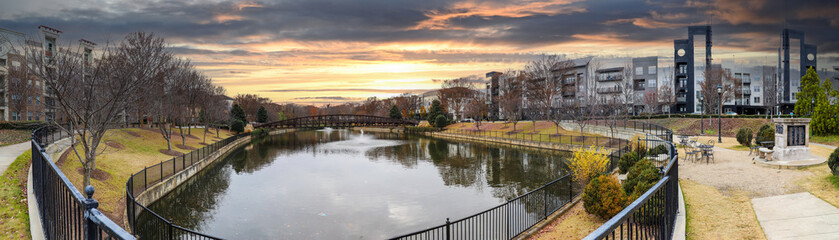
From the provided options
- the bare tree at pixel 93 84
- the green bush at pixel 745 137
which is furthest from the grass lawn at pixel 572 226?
the green bush at pixel 745 137

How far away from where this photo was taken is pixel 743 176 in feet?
46.9

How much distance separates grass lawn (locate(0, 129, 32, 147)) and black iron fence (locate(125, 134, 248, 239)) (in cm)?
926

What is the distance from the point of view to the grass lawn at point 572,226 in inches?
474

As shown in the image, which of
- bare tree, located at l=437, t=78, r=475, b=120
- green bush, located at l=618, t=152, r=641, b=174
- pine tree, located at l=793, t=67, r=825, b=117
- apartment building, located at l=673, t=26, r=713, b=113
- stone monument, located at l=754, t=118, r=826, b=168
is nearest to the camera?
stone monument, located at l=754, t=118, r=826, b=168

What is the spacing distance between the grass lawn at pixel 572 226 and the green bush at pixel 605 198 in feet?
1.11

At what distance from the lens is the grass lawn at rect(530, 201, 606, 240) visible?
12.0 meters

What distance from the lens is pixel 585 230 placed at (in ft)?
39.7

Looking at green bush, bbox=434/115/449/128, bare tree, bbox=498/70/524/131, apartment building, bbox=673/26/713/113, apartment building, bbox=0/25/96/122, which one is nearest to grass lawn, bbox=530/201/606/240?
apartment building, bbox=0/25/96/122

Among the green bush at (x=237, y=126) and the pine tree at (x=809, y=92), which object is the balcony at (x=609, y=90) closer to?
the pine tree at (x=809, y=92)

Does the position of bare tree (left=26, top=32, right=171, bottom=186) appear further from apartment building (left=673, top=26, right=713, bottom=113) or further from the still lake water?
apartment building (left=673, top=26, right=713, bottom=113)

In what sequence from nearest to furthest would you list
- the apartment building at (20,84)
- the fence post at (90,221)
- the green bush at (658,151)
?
the fence post at (90,221), the green bush at (658,151), the apartment building at (20,84)

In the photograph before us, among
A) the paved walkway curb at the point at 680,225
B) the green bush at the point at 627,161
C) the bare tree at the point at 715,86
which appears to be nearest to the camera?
the paved walkway curb at the point at 680,225

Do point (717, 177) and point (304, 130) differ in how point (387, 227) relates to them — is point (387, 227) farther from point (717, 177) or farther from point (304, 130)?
point (304, 130)

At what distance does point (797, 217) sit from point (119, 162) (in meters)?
29.6
